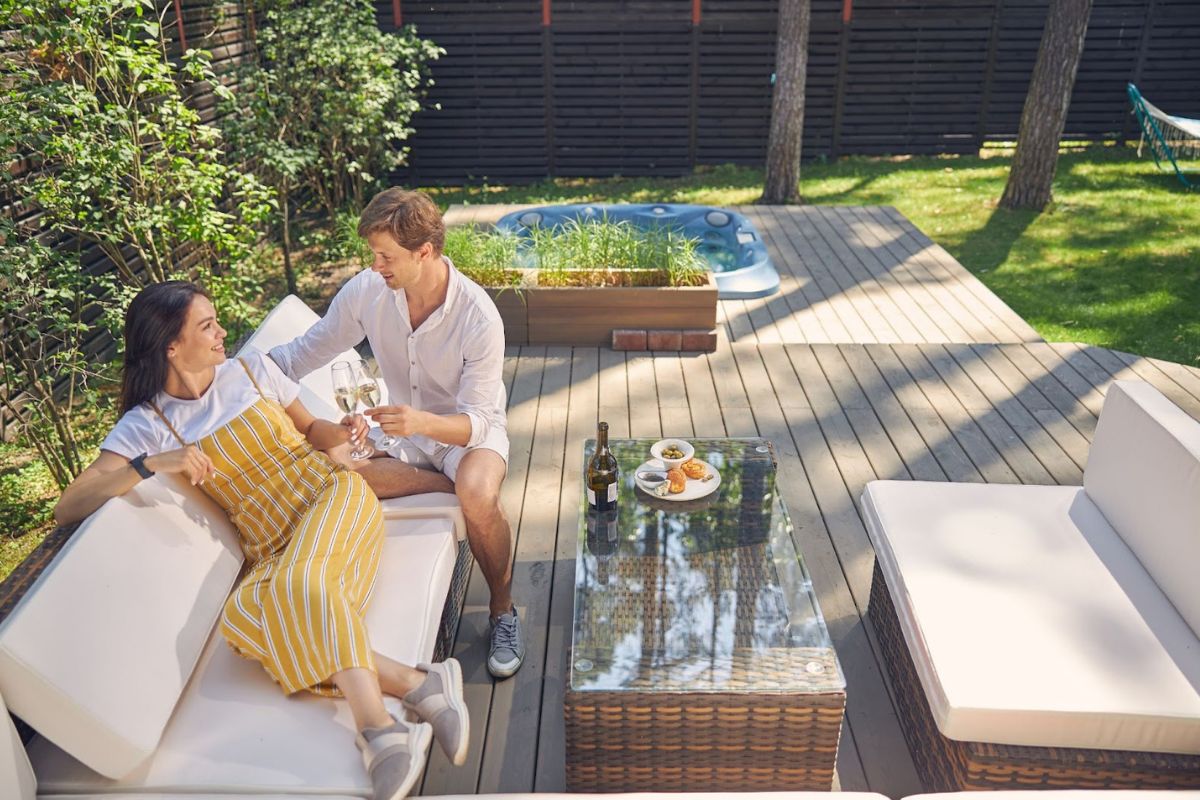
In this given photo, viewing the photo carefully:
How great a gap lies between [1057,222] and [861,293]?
304cm

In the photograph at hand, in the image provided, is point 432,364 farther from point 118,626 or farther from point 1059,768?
point 1059,768

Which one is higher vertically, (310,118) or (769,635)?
(310,118)

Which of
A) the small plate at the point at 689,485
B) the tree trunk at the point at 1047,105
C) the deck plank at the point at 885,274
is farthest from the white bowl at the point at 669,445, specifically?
the tree trunk at the point at 1047,105

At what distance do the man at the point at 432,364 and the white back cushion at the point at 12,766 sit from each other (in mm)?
1001

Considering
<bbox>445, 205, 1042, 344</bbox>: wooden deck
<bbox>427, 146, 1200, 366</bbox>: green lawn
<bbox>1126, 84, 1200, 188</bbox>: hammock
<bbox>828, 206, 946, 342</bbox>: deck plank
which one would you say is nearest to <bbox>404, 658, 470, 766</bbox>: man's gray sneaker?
<bbox>445, 205, 1042, 344</bbox>: wooden deck

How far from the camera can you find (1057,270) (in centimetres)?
634

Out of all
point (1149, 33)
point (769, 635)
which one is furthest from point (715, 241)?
point (1149, 33)

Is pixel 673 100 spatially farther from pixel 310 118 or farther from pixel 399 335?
pixel 399 335

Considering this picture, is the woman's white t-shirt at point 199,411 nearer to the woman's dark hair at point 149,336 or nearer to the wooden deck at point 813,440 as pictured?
the woman's dark hair at point 149,336

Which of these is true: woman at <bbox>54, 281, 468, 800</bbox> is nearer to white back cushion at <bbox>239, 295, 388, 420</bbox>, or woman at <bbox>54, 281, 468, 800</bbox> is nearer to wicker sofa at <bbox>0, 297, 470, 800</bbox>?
wicker sofa at <bbox>0, 297, 470, 800</bbox>

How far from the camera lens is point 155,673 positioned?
69.6 inches

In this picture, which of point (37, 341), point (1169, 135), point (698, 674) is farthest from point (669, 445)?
point (1169, 135)

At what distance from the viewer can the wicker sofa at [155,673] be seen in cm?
159

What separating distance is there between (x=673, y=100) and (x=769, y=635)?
7.90 m
